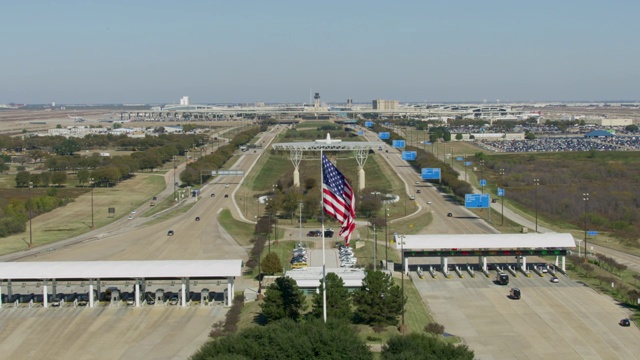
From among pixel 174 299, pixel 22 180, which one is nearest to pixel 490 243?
pixel 174 299

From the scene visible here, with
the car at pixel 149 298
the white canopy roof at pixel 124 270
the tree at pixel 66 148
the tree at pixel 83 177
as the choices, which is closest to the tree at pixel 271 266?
the white canopy roof at pixel 124 270

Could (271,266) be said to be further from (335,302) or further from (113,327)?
(335,302)

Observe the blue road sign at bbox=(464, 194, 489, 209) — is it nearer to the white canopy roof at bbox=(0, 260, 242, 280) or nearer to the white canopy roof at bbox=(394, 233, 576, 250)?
the white canopy roof at bbox=(394, 233, 576, 250)

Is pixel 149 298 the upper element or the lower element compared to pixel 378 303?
lower

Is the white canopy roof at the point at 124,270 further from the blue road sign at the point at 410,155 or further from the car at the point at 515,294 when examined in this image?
the blue road sign at the point at 410,155

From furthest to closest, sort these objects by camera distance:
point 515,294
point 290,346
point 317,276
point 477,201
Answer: point 477,201, point 317,276, point 515,294, point 290,346

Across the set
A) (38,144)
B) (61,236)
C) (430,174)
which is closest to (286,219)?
(61,236)

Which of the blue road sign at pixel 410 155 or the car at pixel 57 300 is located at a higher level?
the blue road sign at pixel 410 155
